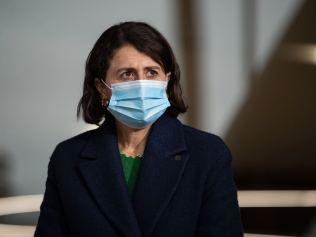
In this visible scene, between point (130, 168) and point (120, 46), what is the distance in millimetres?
413

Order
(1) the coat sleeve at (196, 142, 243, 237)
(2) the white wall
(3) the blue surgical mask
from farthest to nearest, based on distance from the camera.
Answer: (2) the white wall
(3) the blue surgical mask
(1) the coat sleeve at (196, 142, 243, 237)

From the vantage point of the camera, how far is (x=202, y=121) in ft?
6.89

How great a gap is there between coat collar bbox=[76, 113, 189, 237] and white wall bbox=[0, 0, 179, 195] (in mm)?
852

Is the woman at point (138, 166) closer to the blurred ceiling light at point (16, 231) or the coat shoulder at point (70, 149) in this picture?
the coat shoulder at point (70, 149)

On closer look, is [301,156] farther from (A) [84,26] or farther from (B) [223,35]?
(A) [84,26]

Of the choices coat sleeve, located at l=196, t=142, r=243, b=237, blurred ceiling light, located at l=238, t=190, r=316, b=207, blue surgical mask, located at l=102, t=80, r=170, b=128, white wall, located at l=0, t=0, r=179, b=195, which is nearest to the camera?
coat sleeve, located at l=196, t=142, r=243, b=237

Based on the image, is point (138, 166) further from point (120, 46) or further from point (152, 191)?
point (120, 46)

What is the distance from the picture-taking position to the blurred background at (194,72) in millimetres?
2047

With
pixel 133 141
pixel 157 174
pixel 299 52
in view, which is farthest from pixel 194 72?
pixel 157 174

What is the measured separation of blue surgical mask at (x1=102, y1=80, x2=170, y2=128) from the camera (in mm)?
1183

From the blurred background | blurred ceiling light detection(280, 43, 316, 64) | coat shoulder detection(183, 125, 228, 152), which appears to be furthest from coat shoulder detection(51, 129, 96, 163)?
blurred ceiling light detection(280, 43, 316, 64)

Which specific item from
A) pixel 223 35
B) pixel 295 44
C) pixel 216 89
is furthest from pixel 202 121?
pixel 295 44

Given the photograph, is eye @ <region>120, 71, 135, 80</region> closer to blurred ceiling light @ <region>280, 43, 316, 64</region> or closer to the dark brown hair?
the dark brown hair

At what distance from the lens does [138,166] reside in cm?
122
